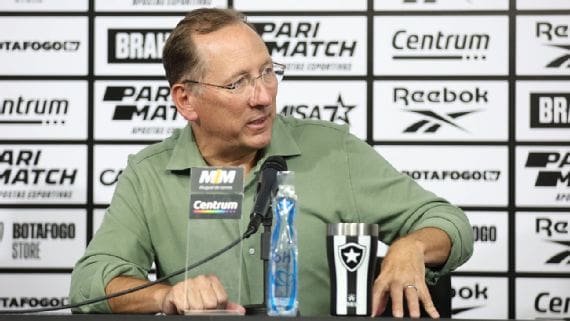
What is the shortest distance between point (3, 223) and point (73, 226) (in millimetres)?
272

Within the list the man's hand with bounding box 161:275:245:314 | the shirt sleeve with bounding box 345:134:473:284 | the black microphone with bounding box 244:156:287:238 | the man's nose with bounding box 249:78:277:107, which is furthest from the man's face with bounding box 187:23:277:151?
the man's hand with bounding box 161:275:245:314

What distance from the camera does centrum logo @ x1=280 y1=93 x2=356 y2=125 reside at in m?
3.84

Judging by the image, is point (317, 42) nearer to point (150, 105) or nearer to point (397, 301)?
point (150, 105)

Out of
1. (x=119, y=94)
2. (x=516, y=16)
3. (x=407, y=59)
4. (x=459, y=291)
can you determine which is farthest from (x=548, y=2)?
(x=119, y=94)

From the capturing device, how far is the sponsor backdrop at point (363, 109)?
12.5 ft

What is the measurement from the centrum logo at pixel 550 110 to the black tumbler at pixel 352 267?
7.00ft

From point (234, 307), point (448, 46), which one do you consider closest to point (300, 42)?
point (448, 46)

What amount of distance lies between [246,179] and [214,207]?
558 mm

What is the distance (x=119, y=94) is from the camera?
3.93 m

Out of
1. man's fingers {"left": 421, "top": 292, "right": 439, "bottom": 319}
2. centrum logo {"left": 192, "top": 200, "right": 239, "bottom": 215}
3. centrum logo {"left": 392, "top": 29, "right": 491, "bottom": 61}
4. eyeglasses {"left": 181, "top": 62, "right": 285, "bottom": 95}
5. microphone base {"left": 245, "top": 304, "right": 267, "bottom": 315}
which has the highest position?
centrum logo {"left": 392, "top": 29, "right": 491, "bottom": 61}

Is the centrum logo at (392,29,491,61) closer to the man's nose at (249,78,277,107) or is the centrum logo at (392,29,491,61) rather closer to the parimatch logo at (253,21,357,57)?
the parimatch logo at (253,21,357,57)

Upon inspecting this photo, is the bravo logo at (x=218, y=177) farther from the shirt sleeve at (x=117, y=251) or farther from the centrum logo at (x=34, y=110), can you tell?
the centrum logo at (x=34, y=110)

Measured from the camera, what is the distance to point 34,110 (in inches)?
156

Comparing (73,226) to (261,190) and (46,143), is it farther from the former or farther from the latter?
(261,190)
